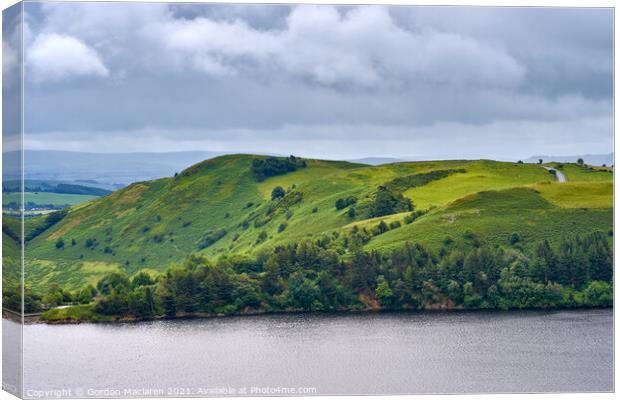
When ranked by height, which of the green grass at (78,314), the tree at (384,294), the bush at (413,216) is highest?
the bush at (413,216)

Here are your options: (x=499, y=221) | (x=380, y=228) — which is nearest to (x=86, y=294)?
(x=380, y=228)

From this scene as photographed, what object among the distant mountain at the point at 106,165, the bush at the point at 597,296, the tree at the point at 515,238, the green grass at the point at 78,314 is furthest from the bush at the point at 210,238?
the bush at the point at 597,296

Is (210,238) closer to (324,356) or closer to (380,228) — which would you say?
(380,228)

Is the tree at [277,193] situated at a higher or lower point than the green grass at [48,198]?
higher

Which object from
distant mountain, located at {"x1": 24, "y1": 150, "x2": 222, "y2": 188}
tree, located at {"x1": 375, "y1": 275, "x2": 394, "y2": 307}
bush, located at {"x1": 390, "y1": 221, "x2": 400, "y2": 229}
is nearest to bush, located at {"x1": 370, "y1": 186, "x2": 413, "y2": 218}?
bush, located at {"x1": 390, "y1": 221, "x2": 400, "y2": 229}

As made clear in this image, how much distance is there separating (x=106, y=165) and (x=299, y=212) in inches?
890

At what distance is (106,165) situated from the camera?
63.0m

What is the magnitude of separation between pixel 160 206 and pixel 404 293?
20536 mm

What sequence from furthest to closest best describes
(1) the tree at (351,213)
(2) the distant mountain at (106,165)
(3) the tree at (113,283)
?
(1) the tree at (351,213)
(3) the tree at (113,283)
(2) the distant mountain at (106,165)

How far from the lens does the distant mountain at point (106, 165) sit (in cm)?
5613

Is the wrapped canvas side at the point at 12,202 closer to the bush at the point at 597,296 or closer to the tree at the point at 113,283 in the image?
the tree at the point at 113,283

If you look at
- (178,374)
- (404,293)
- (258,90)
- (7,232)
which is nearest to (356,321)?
(404,293)

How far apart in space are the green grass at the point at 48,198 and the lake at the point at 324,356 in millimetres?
3856

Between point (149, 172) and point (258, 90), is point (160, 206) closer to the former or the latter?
point (149, 172)
